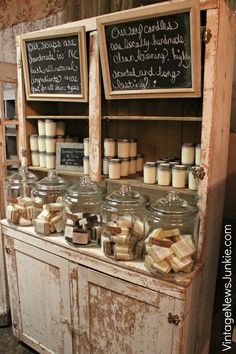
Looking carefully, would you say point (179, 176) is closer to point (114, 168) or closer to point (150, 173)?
point (150, 173)

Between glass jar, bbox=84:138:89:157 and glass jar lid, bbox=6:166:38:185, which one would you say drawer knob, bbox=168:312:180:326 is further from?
glass jar lid, bbox=6:166:38:185

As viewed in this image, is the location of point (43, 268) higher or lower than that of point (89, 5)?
lower

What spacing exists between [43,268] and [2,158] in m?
0.79

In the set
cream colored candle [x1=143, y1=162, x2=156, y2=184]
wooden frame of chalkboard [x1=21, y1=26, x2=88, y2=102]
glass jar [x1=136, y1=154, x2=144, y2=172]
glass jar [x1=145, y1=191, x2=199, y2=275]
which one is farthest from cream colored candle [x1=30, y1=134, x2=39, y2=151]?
glass jar [x1=145, y1=191, x2=199, y2=275]

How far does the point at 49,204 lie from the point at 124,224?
1.74 ft

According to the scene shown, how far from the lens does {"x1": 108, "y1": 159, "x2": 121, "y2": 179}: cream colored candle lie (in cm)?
159

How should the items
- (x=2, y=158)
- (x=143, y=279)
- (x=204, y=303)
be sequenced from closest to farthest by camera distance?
(x=143, y=279), (x=204, y=303), (x=2, y=158)

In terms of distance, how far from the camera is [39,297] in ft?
5.54

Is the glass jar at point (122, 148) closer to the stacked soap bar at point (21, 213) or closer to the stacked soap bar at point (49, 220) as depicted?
the stacked soap bar at point (49, 220)

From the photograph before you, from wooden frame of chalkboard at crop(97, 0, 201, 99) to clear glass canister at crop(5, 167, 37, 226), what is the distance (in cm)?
83

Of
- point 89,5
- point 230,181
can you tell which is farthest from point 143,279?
point 89,5

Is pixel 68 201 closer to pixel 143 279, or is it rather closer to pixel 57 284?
pixel 57 284

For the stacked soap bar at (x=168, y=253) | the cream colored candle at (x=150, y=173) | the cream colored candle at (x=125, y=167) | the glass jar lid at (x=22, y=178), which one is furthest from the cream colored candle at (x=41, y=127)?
the stacked soap bar at (x=168, y=253)

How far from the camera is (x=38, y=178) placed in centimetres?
207
